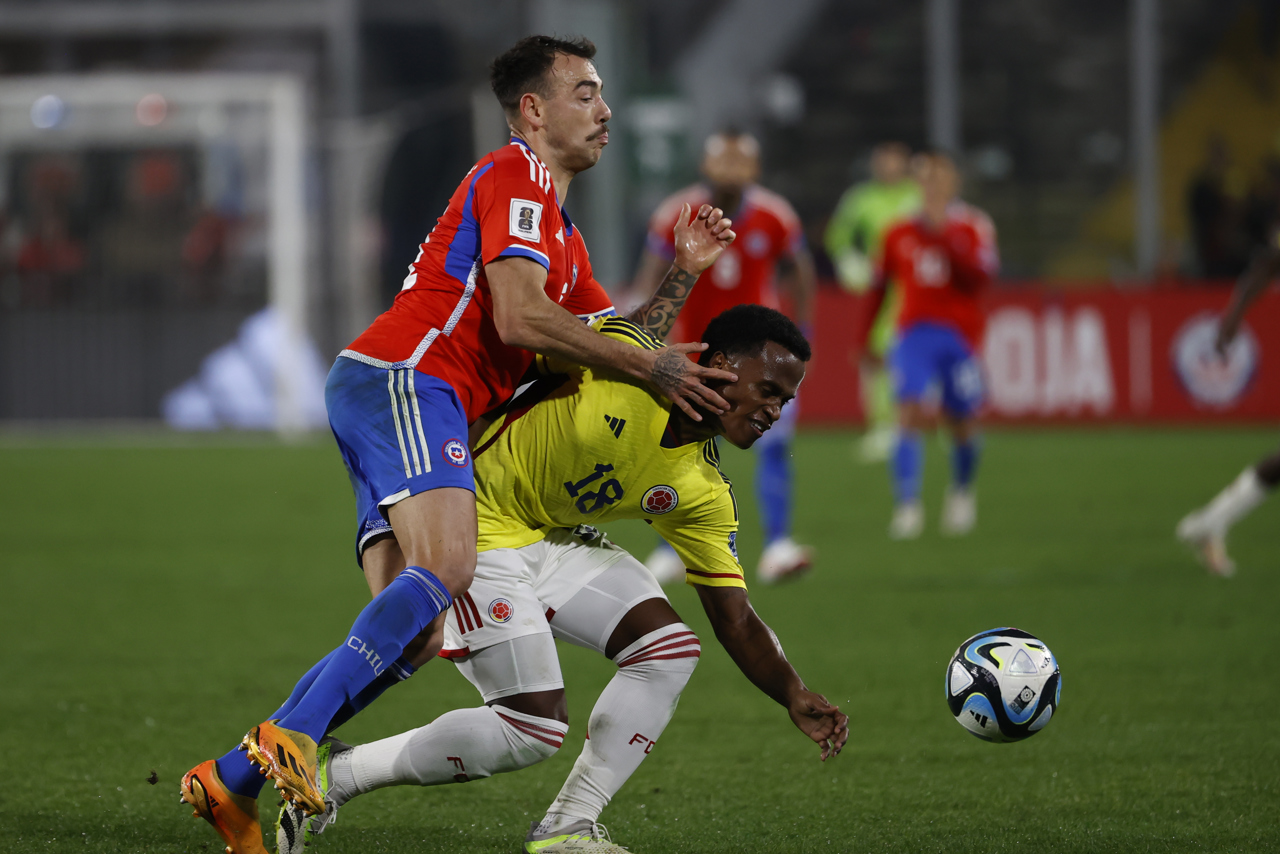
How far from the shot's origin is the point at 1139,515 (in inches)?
445

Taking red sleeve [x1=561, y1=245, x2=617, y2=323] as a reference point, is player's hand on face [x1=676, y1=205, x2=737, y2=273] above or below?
above

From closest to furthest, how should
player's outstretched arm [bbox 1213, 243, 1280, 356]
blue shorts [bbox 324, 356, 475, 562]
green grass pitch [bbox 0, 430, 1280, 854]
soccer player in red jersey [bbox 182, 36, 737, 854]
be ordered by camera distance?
soccer player in red jersey [bbox 182, 36, 737, 854], blue shorts [bbox 324, 356, 475, 562], green grass pitch [bbox 0, 430, 1280, 854], player's outstretched arm [bbox 1213, 243, 1280, 356]

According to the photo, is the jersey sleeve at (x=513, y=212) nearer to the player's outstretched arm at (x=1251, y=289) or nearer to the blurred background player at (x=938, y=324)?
the player's outstretched arm at (x=1251, y=289)

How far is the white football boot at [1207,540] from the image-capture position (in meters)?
8.37

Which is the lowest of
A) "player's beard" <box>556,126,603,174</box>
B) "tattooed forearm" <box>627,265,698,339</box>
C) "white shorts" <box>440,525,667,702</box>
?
"white shorts" <box>440,525,667,702</box>

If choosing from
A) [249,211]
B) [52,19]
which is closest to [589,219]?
[249,211]

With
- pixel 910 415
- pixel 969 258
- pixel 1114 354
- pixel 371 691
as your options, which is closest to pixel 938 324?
pixel 969 258

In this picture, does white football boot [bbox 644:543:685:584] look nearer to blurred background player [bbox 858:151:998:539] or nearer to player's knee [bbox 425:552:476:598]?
blurred background player [bbox 858:151:998:539]

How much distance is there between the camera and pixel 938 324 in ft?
36.8

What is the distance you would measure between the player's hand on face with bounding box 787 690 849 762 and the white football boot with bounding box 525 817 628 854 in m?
Answer: 0.53

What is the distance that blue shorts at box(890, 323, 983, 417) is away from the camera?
36.2 feet

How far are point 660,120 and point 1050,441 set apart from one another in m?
8.49

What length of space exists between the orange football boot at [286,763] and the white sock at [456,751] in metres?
0.60

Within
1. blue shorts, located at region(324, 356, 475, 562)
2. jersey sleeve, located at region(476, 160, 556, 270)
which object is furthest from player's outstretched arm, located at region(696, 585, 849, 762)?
jersey sleeve, located at region(476, 160, 556, 270)
